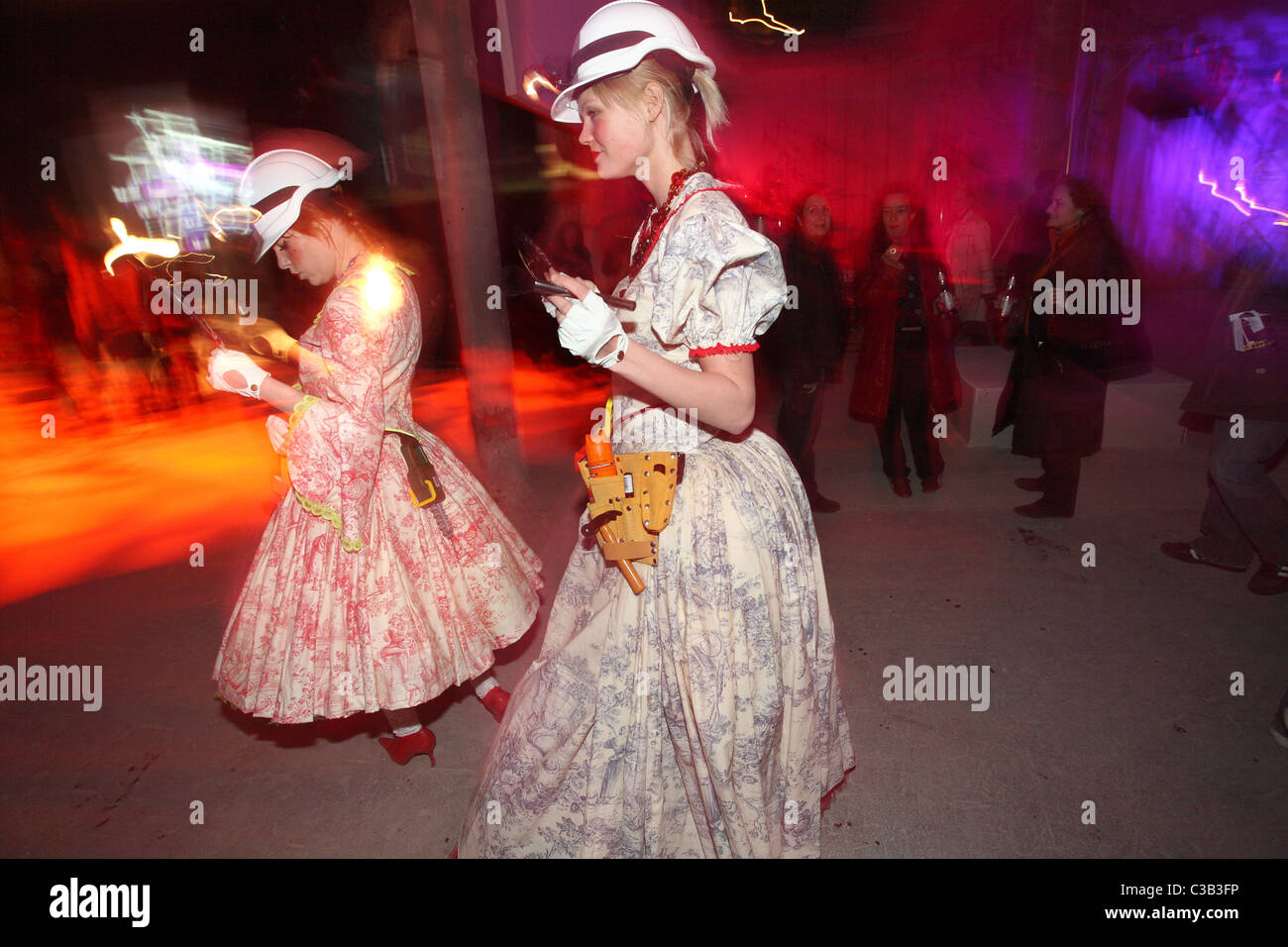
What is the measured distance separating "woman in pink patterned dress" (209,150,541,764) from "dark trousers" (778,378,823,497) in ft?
9.00

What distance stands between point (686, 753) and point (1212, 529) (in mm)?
3755

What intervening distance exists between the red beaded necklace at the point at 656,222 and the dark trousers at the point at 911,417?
11.9ft

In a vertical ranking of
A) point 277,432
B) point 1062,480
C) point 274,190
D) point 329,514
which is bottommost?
point 1062,480

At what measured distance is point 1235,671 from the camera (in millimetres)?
3180

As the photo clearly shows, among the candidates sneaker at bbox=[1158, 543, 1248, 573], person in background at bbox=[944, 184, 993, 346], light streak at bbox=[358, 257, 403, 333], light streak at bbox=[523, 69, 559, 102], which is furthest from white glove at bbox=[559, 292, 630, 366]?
person in background at bbox=[944, 184, 993, 346]

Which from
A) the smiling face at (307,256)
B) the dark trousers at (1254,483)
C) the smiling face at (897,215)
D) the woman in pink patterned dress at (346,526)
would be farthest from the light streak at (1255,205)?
the smiling face at (307,256)

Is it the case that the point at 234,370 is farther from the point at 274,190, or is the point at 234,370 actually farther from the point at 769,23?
the point at 769,23

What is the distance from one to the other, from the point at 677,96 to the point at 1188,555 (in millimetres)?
4100

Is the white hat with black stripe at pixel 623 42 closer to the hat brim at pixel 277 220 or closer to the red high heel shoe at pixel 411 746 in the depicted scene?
the hat brim at pixel 277 220

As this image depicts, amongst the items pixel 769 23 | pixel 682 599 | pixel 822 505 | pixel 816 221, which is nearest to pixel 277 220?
pixel 682 599

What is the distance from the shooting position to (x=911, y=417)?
205 inches

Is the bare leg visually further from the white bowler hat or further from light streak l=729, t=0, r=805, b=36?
light streak l=729, t=0, r=805, b=36

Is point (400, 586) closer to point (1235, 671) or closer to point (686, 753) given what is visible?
point (686, 753)

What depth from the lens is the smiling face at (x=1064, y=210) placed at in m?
4.37
